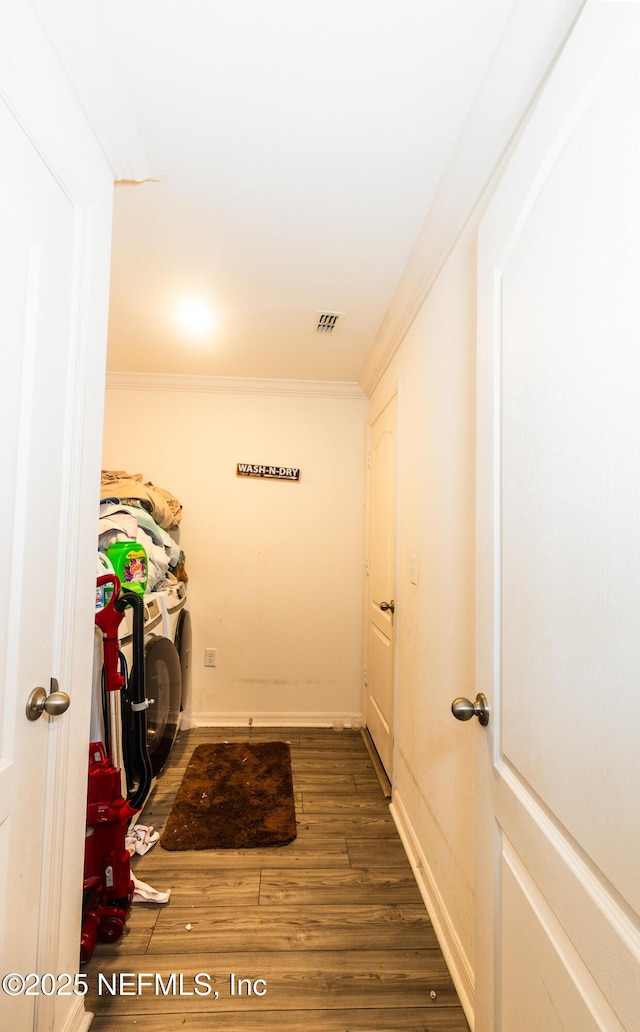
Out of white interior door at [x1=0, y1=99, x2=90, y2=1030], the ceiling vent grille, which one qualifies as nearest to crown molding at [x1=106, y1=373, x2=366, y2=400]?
the ceiling vent grille

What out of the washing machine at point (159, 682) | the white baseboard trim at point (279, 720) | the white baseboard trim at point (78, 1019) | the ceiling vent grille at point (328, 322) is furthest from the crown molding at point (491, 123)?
the white baseboard trim at point (279, 720)

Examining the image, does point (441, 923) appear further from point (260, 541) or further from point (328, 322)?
point (328, 322)

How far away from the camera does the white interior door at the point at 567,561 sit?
57 cm

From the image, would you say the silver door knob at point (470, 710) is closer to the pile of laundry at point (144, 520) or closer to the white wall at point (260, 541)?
the pile of laundry at point (144, 520)

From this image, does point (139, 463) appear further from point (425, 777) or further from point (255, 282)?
point (425, 777)

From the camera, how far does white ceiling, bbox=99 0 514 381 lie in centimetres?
104

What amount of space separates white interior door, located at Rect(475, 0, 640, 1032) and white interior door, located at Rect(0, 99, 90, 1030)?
948mm

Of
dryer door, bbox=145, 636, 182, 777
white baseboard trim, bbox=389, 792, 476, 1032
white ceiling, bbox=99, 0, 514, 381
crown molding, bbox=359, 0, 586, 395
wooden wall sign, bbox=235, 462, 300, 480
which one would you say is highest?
white ceiling, bbox=99, 0, 514, 381

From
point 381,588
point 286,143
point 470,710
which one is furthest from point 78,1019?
point 286,143

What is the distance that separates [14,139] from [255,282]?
4.41 feet

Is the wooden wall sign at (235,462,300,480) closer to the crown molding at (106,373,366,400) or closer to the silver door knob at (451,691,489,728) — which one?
the crown molding at (106,373,366,400)

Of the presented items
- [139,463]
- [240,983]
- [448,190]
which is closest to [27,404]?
[448,190]

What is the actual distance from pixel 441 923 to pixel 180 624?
2090 millimetres

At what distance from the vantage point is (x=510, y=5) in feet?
3.23
